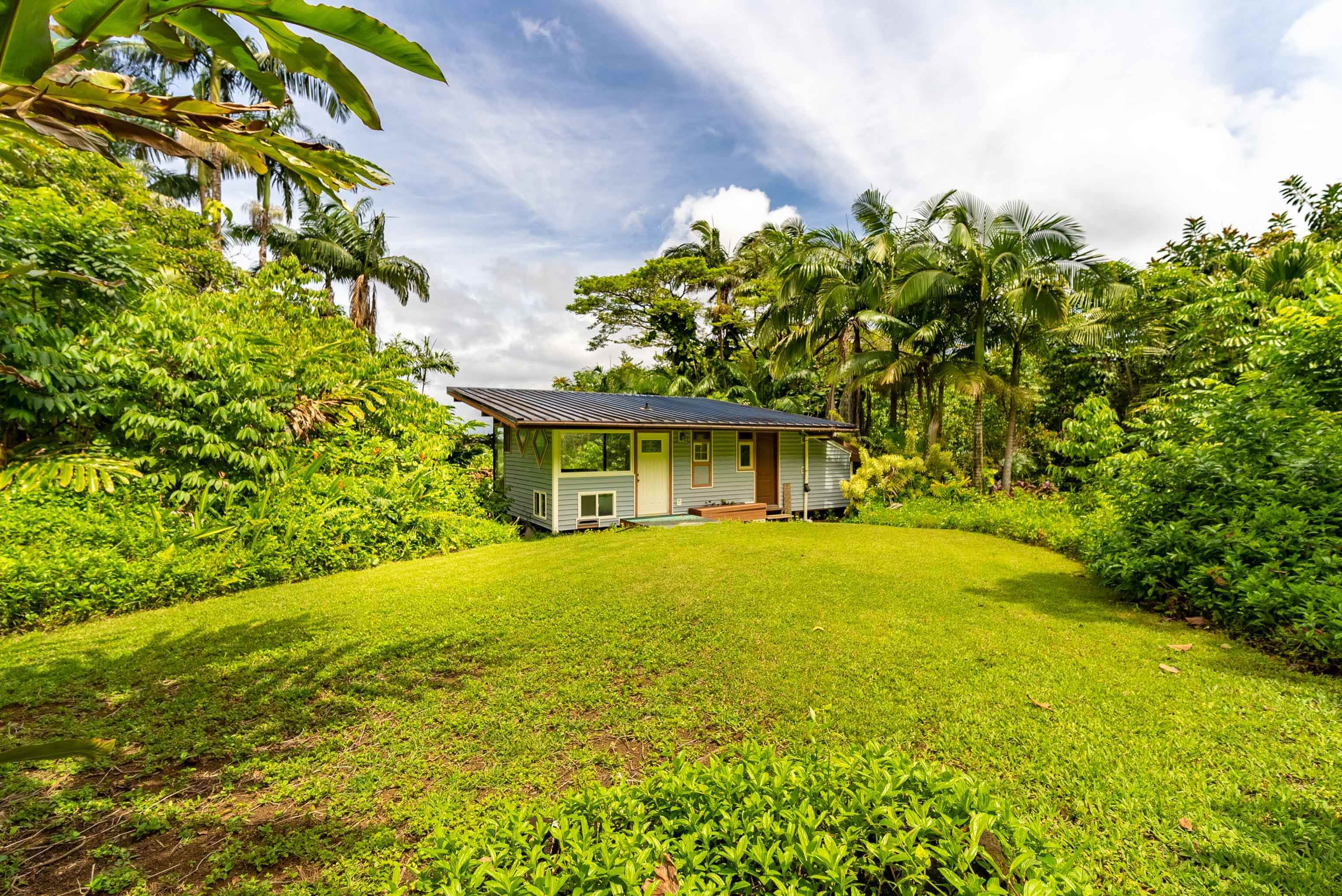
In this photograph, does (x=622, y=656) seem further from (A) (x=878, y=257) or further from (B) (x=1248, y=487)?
(A) (x=878, y=257)

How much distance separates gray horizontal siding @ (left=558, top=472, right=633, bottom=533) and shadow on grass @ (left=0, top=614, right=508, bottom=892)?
22.4 ft

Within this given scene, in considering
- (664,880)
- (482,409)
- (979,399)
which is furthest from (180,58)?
(979,399)

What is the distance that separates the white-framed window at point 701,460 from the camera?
14.1m

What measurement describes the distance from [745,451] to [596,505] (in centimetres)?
494

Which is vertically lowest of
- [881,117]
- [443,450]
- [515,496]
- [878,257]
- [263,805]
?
[263,805]

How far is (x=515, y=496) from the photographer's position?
13.9m

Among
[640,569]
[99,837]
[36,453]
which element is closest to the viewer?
[99,837]

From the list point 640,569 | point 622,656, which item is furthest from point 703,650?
point 640,569

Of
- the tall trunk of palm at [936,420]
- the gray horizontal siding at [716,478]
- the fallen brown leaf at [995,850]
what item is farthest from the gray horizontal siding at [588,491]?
the fallen brown leaf at [995,850]

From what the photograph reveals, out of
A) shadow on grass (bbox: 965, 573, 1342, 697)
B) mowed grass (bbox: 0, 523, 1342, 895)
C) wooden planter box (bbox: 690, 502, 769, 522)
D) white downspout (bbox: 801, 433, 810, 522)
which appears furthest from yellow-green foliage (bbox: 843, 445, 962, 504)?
mowed grass (bbox: 0, 523, 1342, 895)

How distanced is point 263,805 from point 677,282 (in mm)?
24224

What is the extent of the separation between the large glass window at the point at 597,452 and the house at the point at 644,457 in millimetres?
25

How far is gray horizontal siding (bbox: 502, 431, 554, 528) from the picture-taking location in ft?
39.4

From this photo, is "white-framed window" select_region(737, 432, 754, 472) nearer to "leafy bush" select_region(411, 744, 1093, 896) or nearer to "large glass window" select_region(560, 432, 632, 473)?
"large glass window" select_region(560, 432, 632, 473)
